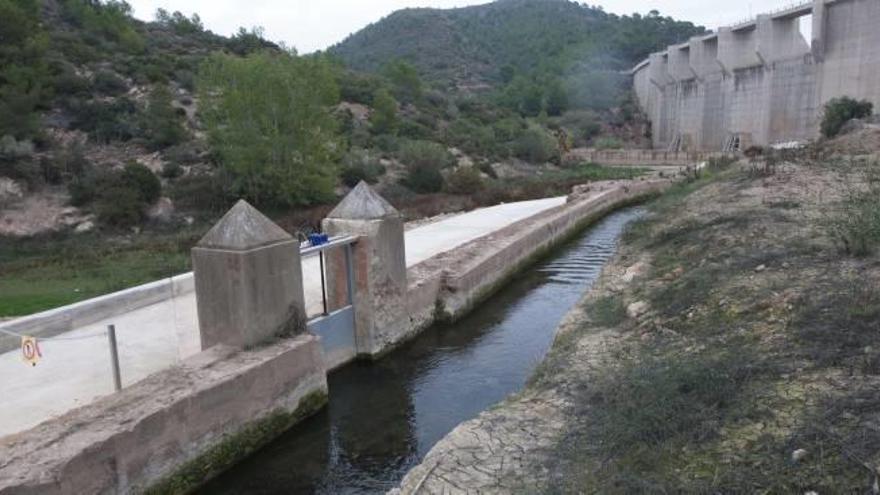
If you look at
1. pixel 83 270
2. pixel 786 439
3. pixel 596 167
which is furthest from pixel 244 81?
pixel 596 167

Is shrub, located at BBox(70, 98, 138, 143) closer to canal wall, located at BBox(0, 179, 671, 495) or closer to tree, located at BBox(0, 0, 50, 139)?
tree, located at BBox(0, 0, 50, 139)

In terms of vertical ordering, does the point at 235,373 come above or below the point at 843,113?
→ below

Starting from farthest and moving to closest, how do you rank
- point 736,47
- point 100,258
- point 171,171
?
point 736,47, point 171,171, point 100,258

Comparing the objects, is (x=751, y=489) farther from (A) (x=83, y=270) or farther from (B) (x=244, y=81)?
(B) (x=244, y=81)

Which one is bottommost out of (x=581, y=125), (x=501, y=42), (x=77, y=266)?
(x=77, y=266)

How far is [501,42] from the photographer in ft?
392

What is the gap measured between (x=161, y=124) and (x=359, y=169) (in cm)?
950

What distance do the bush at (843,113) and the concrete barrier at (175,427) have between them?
112ft

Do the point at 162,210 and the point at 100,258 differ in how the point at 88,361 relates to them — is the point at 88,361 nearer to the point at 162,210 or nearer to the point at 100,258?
the point at 100,258

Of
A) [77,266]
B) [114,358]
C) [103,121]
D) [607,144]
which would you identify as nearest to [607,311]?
[114,358]

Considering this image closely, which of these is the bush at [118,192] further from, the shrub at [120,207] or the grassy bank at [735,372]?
the grassy bank at [735,372]

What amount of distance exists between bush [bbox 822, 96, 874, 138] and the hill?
61.6 meters

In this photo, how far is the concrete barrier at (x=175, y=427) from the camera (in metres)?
5.20

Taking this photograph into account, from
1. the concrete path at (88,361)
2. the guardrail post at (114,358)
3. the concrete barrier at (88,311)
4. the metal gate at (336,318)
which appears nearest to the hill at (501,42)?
the metal gate at (336,318)
